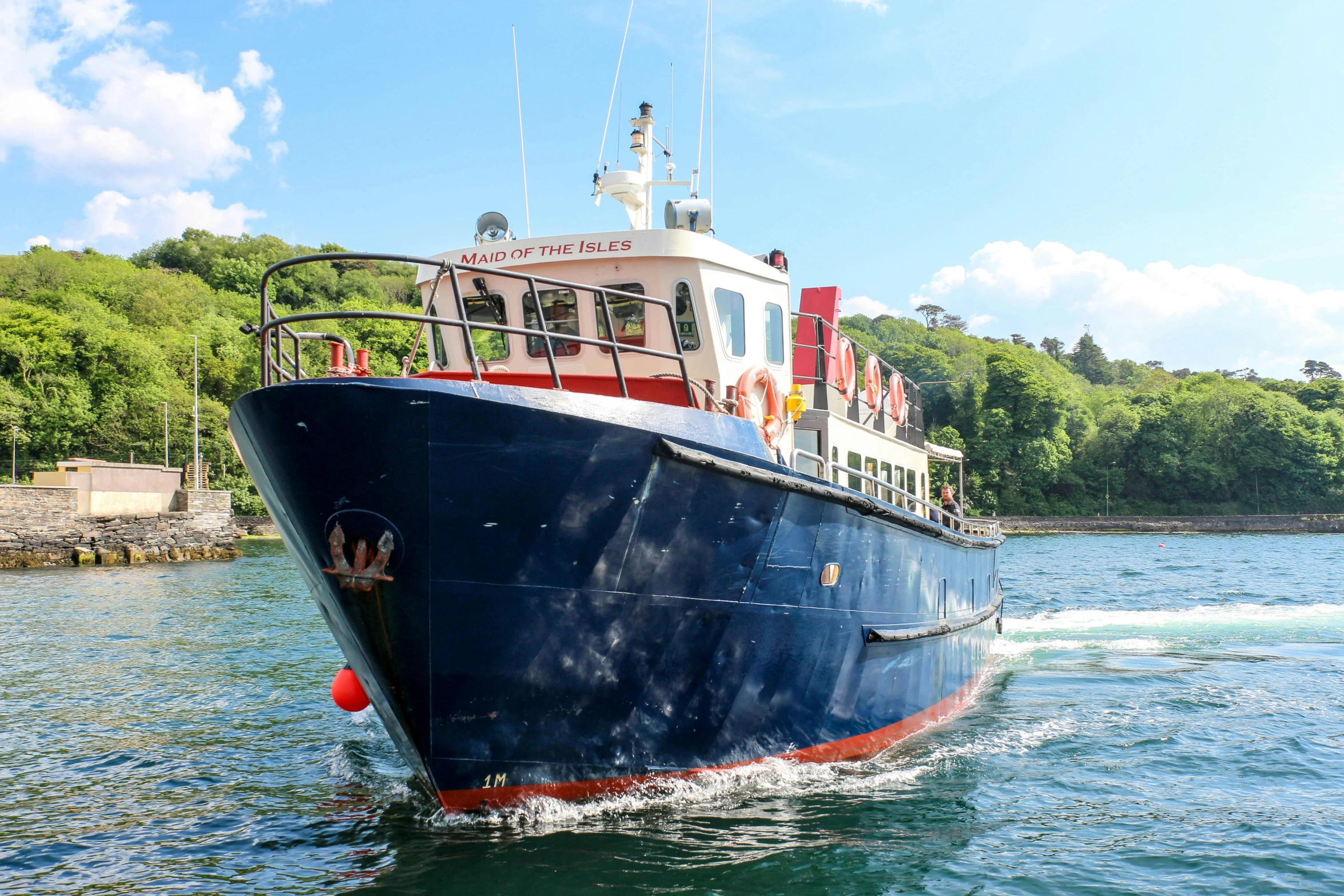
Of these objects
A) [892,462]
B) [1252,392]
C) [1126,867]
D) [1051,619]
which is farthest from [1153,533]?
[1126,867]

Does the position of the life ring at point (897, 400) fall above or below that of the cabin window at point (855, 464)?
above

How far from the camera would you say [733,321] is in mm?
7762

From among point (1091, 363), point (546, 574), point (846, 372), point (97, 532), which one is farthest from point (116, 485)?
point (1091, 363)

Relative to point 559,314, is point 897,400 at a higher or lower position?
lower

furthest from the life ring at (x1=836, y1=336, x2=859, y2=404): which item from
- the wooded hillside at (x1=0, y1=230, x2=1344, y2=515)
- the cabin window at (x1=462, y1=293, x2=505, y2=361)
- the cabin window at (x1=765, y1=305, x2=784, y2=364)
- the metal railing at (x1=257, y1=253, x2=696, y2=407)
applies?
the wooded hillside at (x1=0, y1=230, x2=1344, y2=515)

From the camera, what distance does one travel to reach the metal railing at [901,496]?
7.02 m

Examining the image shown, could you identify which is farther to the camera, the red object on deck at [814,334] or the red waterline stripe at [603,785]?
the red object on deck at [814,334]

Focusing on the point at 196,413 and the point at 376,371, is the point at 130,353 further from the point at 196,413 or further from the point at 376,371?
the point at 376,371

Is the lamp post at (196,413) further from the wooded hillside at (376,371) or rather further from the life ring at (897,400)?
the life ring at (897,400)

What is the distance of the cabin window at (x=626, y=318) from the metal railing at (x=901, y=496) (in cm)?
166

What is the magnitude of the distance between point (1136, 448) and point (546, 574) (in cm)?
8699

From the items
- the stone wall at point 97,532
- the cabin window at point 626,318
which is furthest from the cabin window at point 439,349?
the stone wall at point 97,532

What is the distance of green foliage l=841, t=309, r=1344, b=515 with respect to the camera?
Result: 252 feet

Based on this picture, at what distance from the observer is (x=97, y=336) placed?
56.4 meters
